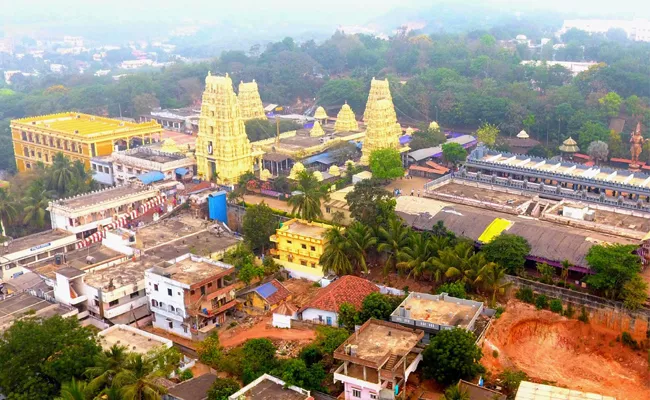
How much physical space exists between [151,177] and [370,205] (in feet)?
71.1

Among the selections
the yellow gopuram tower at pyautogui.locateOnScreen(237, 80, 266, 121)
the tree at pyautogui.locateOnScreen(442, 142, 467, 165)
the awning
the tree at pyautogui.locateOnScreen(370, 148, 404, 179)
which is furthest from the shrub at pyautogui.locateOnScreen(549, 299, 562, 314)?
the yellow gopuram tower at pyautogui.locateOnScreen(237, 80, 266, 121)

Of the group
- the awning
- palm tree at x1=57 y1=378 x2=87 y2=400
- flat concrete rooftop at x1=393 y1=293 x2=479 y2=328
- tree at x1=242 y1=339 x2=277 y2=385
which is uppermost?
the awning

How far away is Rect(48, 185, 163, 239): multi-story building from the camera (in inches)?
1822

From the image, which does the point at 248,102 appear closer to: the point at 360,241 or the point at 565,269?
the point at 360,241

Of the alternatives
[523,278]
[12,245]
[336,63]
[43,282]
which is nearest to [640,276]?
[523,278]

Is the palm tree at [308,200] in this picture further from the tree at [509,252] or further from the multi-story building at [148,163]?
the multi-story building at [148,163]

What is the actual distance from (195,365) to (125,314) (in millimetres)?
6589

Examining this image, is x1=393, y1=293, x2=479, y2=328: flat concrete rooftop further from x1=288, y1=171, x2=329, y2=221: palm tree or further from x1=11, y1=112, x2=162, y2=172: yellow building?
x1=11, y1=112, x2=162, y2=172: yellow building

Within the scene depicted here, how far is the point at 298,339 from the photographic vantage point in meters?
33.3

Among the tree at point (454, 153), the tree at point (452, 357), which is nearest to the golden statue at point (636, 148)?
the tree at point (454, 153)

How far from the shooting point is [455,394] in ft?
83.5

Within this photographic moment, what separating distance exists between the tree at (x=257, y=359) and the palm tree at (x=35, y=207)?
25.0 metres

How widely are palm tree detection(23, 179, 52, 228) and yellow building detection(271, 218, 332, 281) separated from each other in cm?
1876

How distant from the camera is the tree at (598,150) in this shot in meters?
61.4
